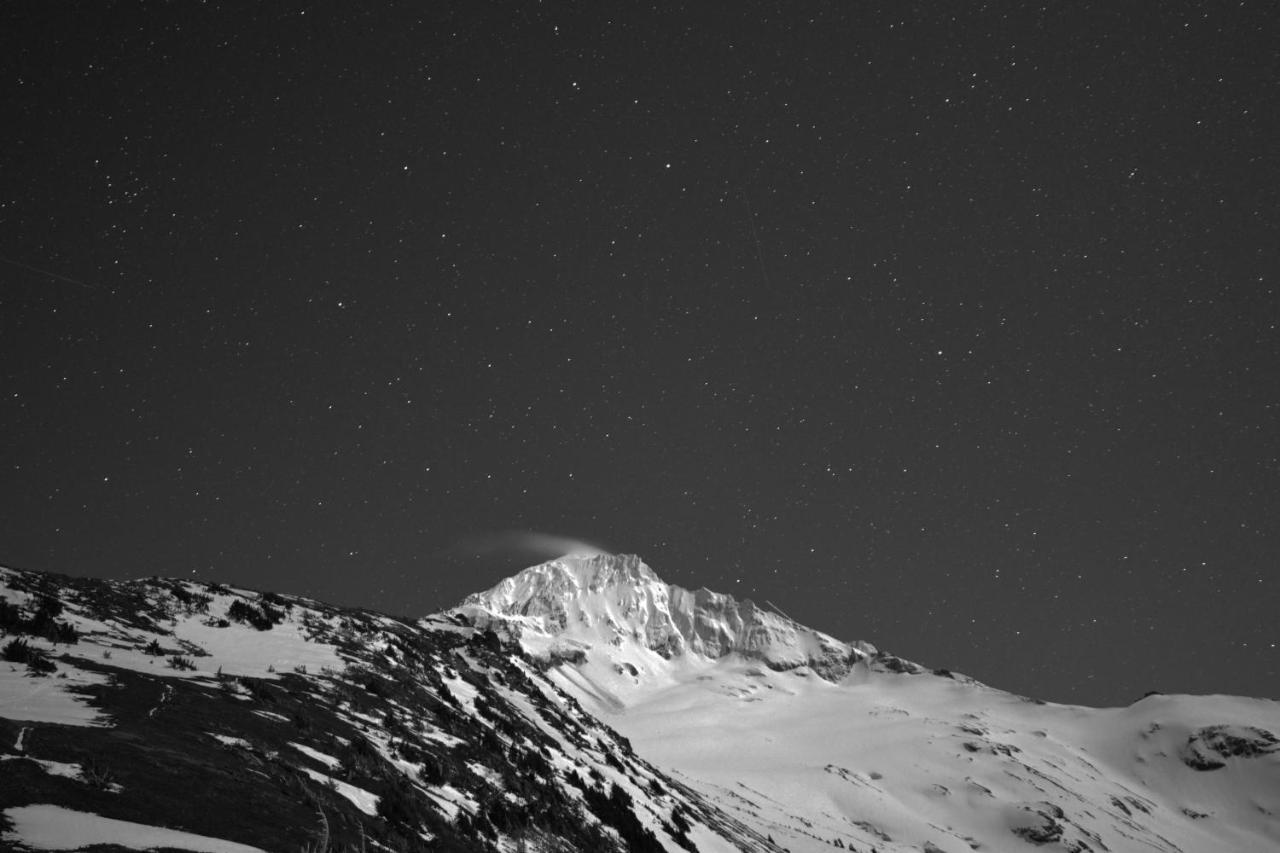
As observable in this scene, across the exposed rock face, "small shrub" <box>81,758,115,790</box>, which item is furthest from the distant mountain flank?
the exposed rock face

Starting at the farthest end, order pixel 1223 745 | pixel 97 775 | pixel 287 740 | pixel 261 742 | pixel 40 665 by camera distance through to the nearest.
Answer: pixel 1223 745
pixel 287 740
pixel 40 665
pixel 261 742
pixel 97 775

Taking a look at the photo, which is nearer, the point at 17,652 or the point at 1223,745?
the point at 17,652

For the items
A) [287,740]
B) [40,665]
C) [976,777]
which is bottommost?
[976,777]

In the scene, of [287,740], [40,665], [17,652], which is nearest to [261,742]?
[287,740]

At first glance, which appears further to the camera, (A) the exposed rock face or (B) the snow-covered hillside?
(A) the exposed rock face

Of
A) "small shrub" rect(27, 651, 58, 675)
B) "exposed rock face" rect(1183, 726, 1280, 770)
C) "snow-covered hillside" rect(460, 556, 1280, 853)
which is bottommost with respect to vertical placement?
"snow-covered hillside" rect(460, 556, 1280, 853)

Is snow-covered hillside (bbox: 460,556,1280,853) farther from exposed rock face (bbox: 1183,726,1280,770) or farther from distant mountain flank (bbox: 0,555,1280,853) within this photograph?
distant mountain flank (bbox: 0,555,1280,853)

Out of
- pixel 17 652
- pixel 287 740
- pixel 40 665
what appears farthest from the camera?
pixel 287 740

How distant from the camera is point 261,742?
1098 cm

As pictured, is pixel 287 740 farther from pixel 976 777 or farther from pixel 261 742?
pixel 976 777

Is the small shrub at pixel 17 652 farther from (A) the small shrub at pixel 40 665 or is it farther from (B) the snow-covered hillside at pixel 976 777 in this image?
(B) the snow-covered hillside at pixel 976 777

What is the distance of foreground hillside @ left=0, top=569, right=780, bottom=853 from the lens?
747 centimetres

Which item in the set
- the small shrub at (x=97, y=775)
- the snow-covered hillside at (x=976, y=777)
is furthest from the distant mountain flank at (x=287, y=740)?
the snow-covered hillside at (x=976, y=777)

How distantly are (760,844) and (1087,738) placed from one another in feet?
693
